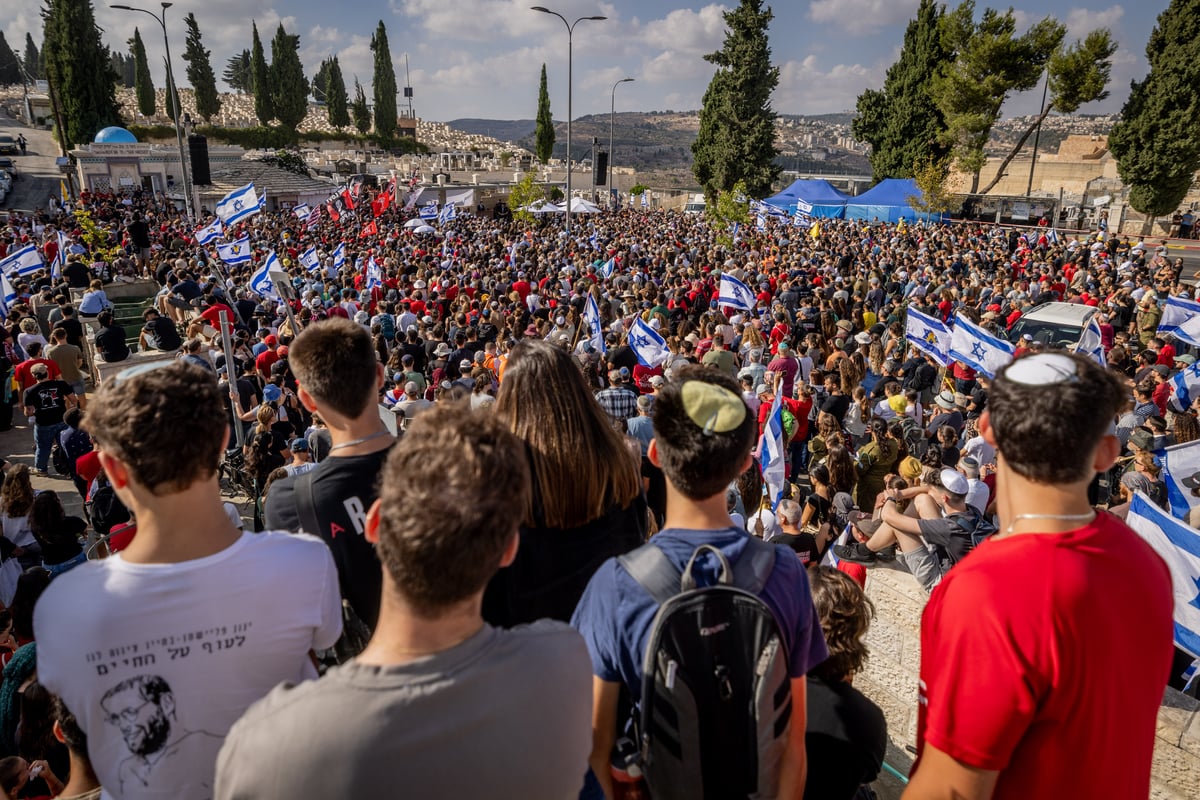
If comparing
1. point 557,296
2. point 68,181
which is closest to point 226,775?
point 557,296

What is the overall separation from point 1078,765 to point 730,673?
31.7 inches

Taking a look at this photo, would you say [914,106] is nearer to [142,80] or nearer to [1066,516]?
[1066,516]

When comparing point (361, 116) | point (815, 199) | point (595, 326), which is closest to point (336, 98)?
point (361, 116)

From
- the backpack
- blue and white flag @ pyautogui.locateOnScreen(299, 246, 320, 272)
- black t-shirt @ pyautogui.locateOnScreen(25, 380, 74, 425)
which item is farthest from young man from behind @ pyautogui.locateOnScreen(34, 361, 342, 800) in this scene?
blue and white flag @ pyautogui.locateOnScreen(299, 246, 320, 272)

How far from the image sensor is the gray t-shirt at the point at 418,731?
119 centimetres

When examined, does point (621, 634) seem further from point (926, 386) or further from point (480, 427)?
point (926, 386)

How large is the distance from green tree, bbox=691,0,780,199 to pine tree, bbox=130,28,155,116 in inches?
2254

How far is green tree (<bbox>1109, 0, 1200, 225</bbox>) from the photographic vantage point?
3156 centimetres

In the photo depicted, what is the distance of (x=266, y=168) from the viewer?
177 feet

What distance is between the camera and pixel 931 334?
8.77 metres

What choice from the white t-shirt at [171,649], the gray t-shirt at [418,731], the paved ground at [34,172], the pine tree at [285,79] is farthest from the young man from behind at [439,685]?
the pine tree at [285,79]

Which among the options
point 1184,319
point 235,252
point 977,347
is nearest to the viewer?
point 977,347

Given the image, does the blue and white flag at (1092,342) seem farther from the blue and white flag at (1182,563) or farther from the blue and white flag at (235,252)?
the blue and white flag at (235,252)

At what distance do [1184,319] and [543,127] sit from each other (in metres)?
66.3
